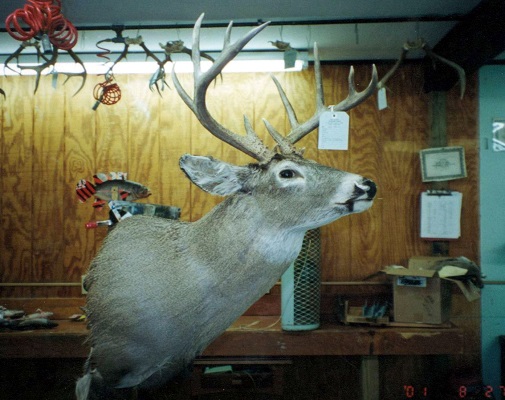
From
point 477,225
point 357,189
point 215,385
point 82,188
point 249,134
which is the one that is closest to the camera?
point 357,189

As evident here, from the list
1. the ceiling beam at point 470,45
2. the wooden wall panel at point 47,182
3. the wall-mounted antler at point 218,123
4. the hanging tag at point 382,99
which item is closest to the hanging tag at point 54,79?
the wooden wall panel at point 47,182

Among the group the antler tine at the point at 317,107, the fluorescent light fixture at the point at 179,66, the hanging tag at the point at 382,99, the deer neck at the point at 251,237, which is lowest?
the deer neck at the point at 251,237

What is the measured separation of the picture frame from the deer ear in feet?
3.51

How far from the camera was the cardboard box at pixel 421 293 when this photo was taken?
7.17 ft

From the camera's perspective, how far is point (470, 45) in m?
2.05

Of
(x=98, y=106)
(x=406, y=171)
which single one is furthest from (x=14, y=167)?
(x=406, y=171)

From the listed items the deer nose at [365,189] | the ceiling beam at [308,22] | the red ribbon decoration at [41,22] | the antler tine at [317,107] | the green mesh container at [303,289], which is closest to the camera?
the deer nose at [365,189]

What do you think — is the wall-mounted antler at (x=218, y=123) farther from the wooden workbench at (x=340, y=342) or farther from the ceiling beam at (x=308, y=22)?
the wooden workbench at (x=340, y=342)

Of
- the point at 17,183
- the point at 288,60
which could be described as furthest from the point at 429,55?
the point at 17,183

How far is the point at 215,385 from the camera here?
2.03 metres

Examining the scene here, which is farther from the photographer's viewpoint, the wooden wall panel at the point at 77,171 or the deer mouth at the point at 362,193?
the wooden wall panel at the point at 77,171

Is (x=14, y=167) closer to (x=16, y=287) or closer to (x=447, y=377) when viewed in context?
(x=16, y=287)

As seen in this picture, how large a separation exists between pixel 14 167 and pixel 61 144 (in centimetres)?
20

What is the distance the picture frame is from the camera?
2.20 meters
